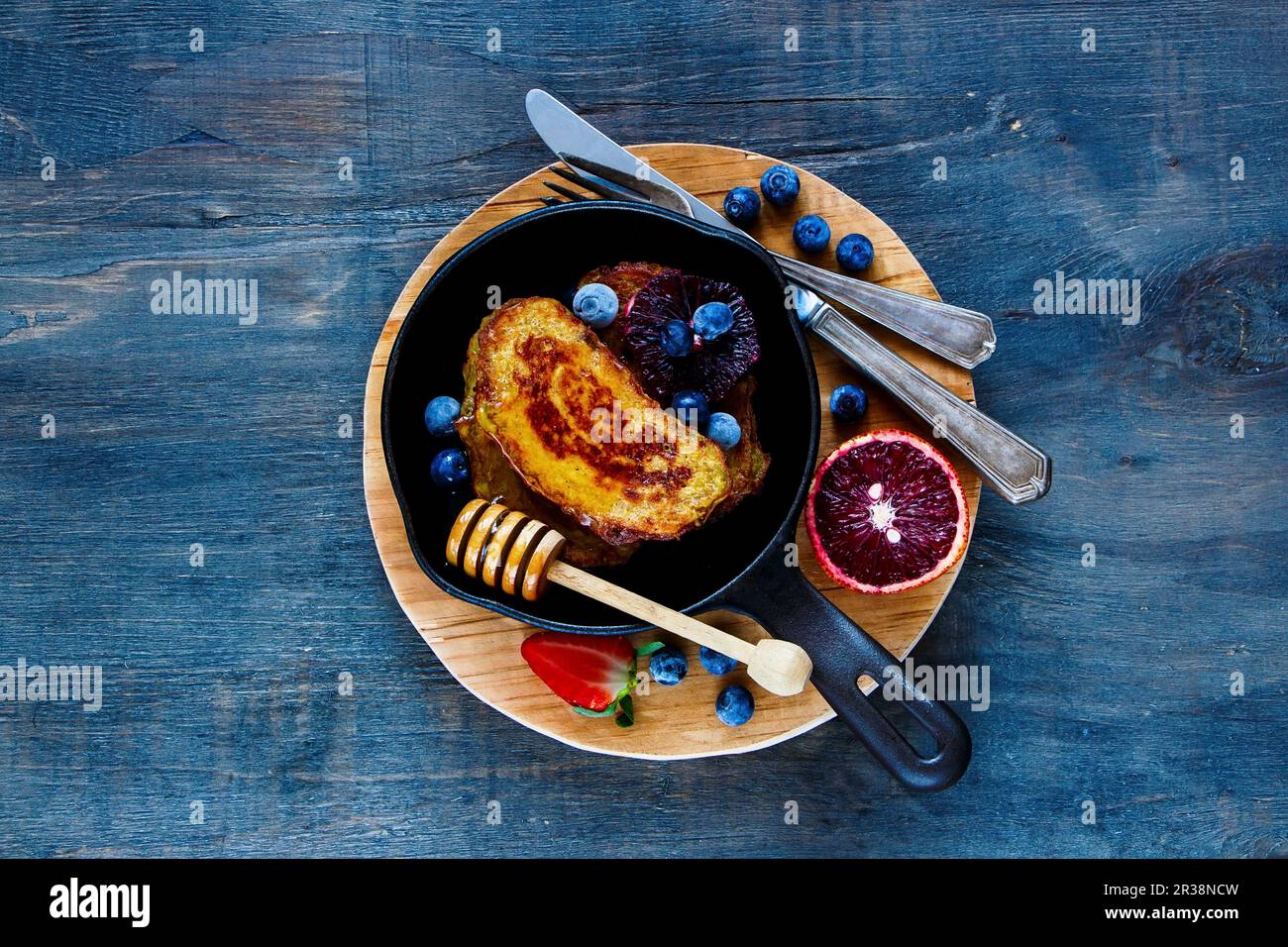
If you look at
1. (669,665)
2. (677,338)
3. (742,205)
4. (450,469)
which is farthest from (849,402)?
(450,469)

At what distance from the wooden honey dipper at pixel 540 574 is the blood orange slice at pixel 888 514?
40cm

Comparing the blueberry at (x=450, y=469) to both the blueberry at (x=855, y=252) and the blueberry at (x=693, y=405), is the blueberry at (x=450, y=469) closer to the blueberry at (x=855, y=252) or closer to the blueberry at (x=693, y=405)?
the blueberry at (x=693, y=405)

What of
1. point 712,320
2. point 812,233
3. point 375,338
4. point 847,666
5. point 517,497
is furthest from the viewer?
point 375,338

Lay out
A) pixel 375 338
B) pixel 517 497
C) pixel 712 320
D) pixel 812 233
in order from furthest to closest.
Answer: pixel 375 338, pixel 812 233, pixel 517 497, pixel 712 320

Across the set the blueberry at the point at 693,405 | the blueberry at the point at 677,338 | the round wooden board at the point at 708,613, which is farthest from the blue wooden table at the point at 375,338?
the blueberry at the point at 693,405

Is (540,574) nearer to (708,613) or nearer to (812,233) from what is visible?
(708,613)

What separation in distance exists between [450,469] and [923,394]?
141cm

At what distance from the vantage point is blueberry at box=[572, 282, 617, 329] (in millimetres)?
2781

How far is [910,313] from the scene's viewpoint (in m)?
2.92

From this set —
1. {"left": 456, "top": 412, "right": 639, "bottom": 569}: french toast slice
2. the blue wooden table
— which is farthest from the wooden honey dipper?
the blue wooden table

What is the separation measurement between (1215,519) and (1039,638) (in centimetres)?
74

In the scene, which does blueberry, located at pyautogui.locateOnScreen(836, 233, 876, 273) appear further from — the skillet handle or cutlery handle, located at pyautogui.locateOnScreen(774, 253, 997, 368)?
the skillet handle

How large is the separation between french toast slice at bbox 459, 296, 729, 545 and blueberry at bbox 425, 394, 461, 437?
0.60 ft

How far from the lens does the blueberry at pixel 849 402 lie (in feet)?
9.53
